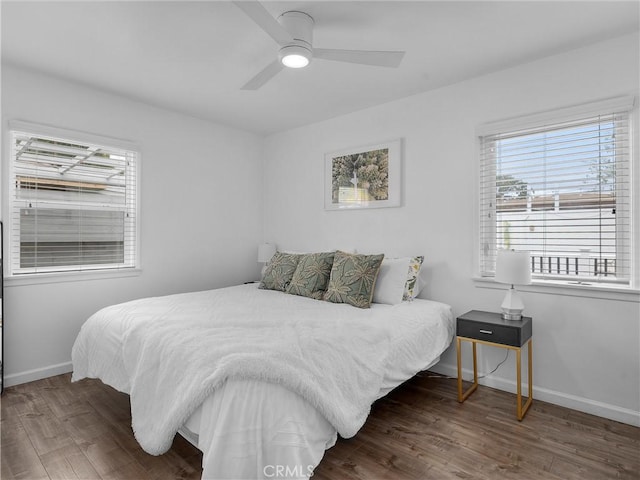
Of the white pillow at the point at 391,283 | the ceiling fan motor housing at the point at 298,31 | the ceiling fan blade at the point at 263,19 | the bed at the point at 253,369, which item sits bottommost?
the bed at the point at 253,369

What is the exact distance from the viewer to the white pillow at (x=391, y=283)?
2941 millimetres

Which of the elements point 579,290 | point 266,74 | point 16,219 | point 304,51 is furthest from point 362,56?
point 16,219

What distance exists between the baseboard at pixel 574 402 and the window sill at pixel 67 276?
3.27 meters

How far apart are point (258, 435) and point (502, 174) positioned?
2.68 metres

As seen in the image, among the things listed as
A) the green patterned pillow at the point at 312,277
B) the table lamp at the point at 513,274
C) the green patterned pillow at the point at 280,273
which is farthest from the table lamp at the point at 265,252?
the table lamp at the point at 513,274

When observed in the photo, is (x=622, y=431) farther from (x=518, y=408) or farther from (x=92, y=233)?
(x=92, y=233)

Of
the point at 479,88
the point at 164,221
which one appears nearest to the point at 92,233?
the point at 164,221

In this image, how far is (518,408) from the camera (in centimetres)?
239

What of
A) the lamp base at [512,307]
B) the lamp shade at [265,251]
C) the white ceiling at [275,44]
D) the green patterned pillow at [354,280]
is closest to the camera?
the white ceiling at [275,44]

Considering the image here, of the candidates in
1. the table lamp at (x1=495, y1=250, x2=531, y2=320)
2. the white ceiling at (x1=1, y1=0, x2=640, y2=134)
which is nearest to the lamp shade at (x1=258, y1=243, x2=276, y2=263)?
the white ceiling at (x1=1, y1=0, x2=640, y2=134)

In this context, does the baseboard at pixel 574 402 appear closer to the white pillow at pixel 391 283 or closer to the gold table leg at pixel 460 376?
the gold table leg at pixel 460 376

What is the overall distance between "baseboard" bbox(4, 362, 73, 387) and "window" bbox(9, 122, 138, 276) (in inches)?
32.2

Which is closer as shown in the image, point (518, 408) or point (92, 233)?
point (518, 408)

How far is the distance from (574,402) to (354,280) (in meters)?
1.78
